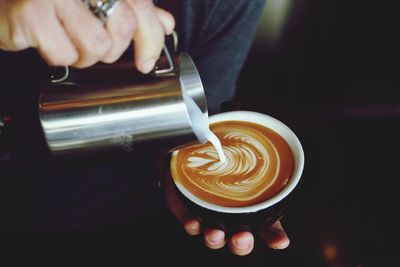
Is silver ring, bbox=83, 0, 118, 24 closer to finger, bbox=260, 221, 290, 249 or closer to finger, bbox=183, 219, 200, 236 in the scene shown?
finger, bbox=183, 219, 200, 236

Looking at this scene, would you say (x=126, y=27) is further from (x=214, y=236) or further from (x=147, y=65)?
(x=214, y=236)

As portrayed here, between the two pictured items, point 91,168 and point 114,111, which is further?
point 91,168

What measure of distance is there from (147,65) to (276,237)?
0.60 meters

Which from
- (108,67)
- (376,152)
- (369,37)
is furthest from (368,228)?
(108,67)

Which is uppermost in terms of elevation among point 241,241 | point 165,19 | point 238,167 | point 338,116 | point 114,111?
point 165,19

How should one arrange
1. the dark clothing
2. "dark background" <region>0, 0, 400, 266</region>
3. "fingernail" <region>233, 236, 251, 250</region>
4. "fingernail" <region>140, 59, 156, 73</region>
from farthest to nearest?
"dark background" <region>0, 0, 400, 266</region> < the dark clothing < "fingernail" <region>233, 236, 251, 250</region> < "fingernail" <region>140, 59, 156, 73</region>

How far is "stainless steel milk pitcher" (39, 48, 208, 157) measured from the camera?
26.5 inches

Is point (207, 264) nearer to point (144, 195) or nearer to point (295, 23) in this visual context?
point (144, 195)

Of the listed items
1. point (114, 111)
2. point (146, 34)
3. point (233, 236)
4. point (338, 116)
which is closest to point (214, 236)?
point (233, 236)

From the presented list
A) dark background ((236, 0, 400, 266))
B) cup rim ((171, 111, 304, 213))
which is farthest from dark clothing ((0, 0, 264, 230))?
dark background ((236, 0, 400, 266))

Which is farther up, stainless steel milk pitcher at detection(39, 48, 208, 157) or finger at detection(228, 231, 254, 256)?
stainless steel milk pitcher at detection(39, 48, 208, 157)

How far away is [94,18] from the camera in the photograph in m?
0.55

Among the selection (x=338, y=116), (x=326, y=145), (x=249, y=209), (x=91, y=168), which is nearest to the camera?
(x=249, y=209)

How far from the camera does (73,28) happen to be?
21.8 inches
